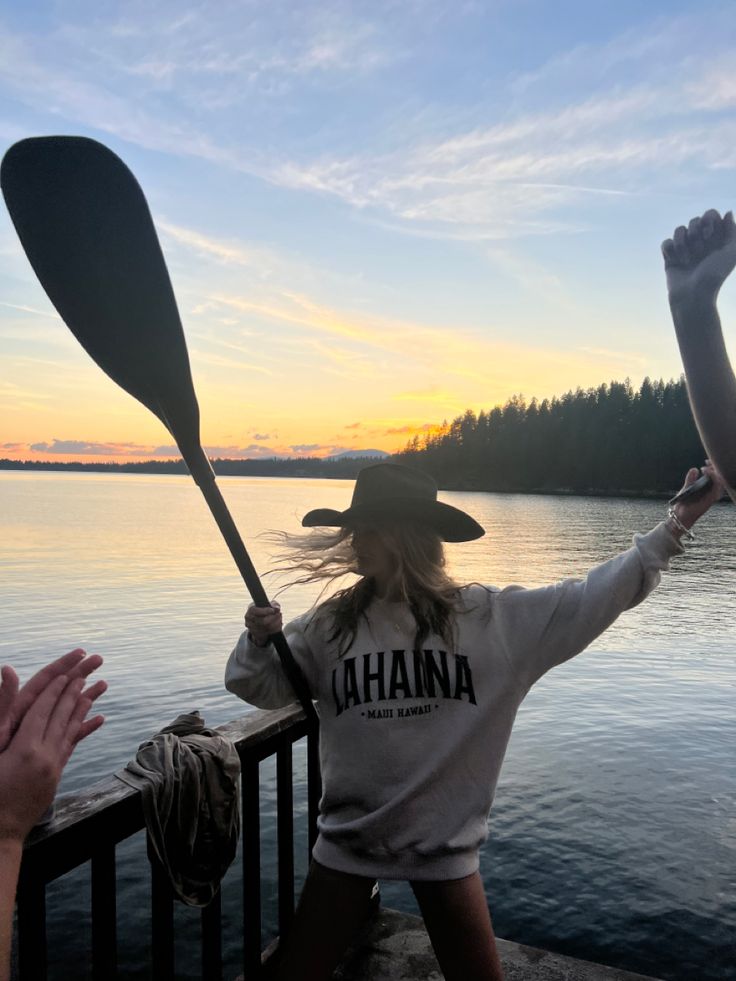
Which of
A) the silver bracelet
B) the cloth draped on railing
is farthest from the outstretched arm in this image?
the cloth draped on railing

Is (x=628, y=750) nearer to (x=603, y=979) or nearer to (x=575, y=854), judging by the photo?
(x=575, y=854)

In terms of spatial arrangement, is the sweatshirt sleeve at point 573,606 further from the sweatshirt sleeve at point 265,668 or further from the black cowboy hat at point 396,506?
the sweatshirt sleeve at point 265,668

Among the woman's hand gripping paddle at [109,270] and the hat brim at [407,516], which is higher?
the woman's hand gripping paddle at [109,270]

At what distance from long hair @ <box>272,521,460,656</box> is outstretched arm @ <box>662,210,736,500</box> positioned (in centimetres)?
119

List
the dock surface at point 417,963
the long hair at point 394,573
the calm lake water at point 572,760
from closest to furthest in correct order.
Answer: the long hair at point 394,573
the dock surface at point 417,963
the calm lake water at point 572,760

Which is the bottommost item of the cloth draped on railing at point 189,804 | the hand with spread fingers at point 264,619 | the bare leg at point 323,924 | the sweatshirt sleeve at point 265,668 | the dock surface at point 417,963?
the dock surface at point 417,963

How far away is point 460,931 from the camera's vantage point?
242cm

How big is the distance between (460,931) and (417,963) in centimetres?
130

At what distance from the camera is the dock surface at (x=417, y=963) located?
342cm

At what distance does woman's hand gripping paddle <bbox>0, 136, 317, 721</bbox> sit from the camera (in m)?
2.04

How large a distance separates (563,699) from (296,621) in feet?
47.3

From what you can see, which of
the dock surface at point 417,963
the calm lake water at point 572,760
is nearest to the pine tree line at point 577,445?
the calm lake water at point 572,760

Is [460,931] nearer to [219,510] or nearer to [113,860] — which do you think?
[113,860]

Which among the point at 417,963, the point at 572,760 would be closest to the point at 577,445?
the point at 572,760
